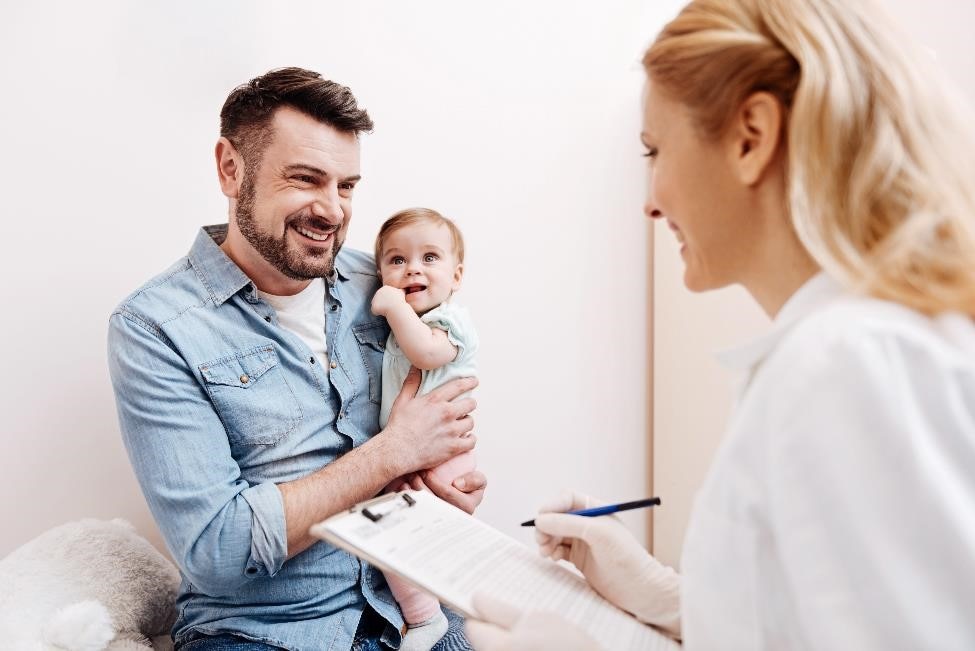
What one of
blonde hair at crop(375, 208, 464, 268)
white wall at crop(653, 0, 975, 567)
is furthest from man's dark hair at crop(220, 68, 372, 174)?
white wall at crop(653, 0, 975, 567)

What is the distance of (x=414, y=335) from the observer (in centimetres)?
141

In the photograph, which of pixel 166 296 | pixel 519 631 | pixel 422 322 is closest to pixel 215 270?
pixel 166 296

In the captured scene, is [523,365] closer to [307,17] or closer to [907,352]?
[307,17]

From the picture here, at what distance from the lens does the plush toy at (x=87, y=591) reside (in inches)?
45.0

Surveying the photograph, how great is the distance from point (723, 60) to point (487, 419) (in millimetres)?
1366

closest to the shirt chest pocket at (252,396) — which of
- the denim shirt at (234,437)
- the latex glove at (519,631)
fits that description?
the denim shirt at (234,437)

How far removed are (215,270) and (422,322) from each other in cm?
43

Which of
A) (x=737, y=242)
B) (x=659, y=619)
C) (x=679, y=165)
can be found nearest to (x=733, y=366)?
(x=737, y=242)

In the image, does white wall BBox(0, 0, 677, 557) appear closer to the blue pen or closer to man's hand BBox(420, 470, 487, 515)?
man's hand BBox(420, 470, 487, 515)

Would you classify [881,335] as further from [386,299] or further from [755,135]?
[386,299]

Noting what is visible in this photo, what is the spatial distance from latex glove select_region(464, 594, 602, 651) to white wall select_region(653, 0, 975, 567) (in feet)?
3.93

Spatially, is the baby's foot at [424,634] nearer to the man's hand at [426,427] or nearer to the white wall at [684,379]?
the man's hand at [426,427]

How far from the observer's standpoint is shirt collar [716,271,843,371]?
72 cm

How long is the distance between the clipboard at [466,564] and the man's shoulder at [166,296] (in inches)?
21.0
